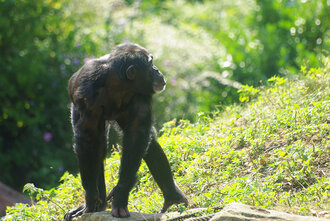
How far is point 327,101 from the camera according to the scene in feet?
18.6

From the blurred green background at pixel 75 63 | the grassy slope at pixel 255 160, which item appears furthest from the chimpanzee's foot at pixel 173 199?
the blurred green background at pixel 75 63

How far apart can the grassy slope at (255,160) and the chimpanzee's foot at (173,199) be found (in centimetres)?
12

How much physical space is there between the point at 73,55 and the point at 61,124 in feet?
4.74

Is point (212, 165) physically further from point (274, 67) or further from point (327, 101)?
point (274, 67)

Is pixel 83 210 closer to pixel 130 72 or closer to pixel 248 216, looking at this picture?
pixel 130 72

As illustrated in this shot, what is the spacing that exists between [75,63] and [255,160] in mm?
5652

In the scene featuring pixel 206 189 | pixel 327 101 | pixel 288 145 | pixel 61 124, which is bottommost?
pixel 61 124

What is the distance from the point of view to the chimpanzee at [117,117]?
15.1 ft

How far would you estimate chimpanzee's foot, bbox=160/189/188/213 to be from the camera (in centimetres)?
498

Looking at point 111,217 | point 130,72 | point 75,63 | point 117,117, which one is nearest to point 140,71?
point 130,72

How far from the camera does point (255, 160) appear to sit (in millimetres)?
5508

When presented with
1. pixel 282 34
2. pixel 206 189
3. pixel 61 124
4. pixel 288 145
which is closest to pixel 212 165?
pixel 206 189

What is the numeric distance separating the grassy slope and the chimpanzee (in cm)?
56

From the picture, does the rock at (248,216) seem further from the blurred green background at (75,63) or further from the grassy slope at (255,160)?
the blurred green background at (75,63)
